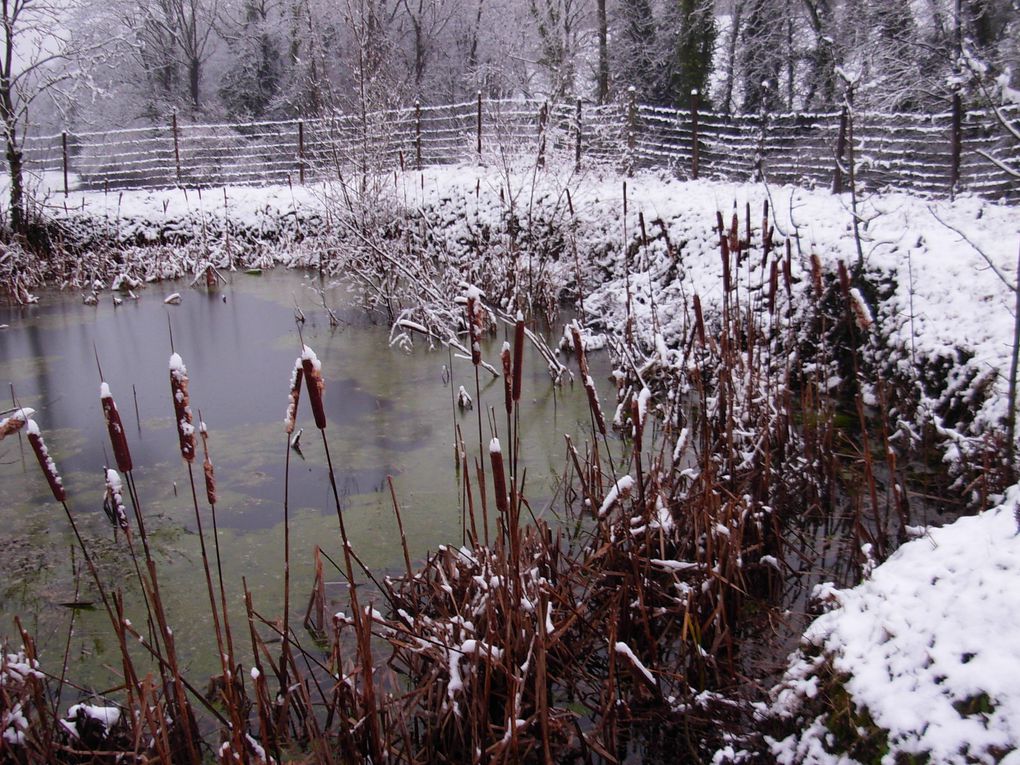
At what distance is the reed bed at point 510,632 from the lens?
2.36 m

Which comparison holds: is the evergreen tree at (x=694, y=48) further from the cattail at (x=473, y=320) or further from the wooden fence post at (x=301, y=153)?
the cattail at (x=473, y=320)

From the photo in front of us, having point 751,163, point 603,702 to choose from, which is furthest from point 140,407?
point 751,163

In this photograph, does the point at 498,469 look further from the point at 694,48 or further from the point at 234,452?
the point at 694,48

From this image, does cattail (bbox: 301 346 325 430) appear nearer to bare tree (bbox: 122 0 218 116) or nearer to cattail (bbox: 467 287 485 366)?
cattail (bbox: 467 287 485 366)

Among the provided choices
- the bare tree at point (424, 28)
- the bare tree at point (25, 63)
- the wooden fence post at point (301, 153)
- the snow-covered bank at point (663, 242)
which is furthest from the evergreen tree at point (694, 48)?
the bare tree at point (25, 63)

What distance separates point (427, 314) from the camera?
8938 mm

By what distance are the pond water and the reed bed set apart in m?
0.22

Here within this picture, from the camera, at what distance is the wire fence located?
34.2 ft

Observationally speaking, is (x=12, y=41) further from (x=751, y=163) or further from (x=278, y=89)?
(x=278, y=89)

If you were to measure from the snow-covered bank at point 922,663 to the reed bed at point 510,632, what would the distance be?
555 millimetres

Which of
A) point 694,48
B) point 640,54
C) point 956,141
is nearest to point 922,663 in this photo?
point 956,141

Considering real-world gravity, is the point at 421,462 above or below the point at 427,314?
below

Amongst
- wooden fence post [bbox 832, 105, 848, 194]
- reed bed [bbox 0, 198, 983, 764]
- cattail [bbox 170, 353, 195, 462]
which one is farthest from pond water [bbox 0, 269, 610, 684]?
wooden fence post [bbox 832, 105, 848, 194]

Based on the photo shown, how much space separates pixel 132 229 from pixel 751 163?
1027 centimetres
